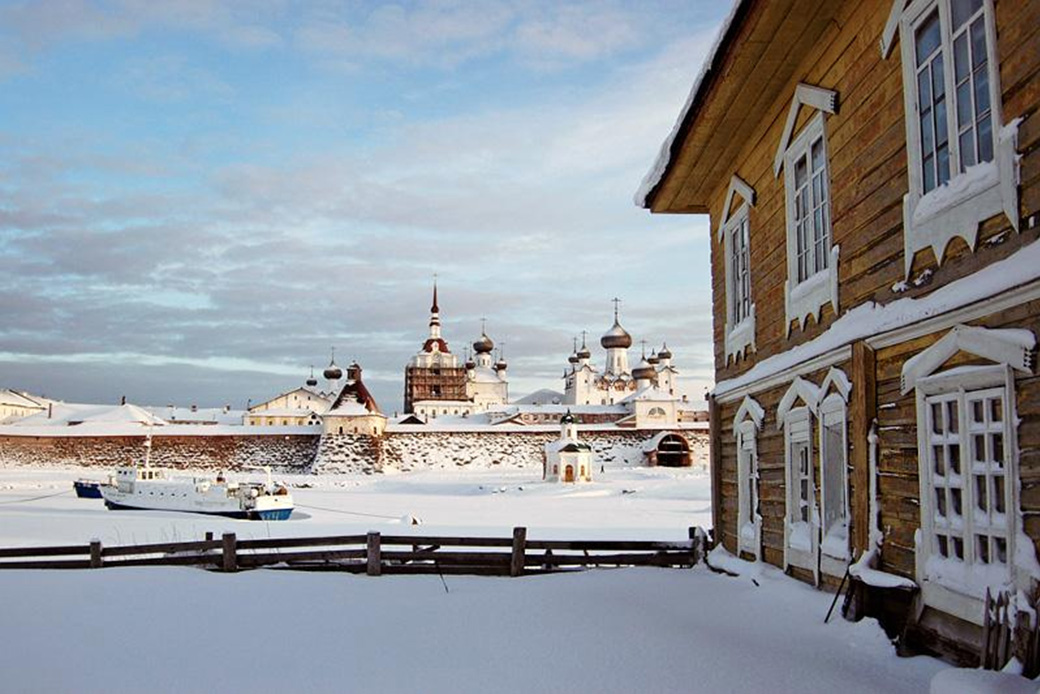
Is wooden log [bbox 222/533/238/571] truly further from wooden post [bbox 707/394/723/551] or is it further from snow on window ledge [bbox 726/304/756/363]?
snow on window ledge [bbox 726/304/756/363]

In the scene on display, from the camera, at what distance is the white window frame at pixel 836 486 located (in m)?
8.63

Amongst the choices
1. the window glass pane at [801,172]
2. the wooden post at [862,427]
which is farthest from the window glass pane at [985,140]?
the window glass pane at [801,172]

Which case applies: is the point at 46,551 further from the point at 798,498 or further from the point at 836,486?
the point at 836,486

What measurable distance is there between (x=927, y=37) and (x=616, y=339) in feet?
338

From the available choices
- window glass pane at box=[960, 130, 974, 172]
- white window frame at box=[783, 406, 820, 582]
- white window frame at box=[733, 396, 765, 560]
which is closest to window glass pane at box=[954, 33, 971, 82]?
window glass pane at box=[960, 130, 974, 172]

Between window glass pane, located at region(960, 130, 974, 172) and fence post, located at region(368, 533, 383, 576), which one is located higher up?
window glass pane, located at region(960, 130, 974, 172)

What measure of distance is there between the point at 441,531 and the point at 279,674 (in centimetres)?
1912

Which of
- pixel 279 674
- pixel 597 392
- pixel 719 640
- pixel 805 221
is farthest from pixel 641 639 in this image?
pixel 597 392

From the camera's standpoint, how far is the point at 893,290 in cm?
742

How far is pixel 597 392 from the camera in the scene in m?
111

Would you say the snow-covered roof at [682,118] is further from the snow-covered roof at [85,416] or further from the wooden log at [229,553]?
the snow-covered roof at [85,416]

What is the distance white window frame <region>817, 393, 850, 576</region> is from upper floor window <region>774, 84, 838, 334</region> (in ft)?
2.86

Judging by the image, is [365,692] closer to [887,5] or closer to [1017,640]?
[1017,640]

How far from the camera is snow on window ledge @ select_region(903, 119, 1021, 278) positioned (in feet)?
18.6
